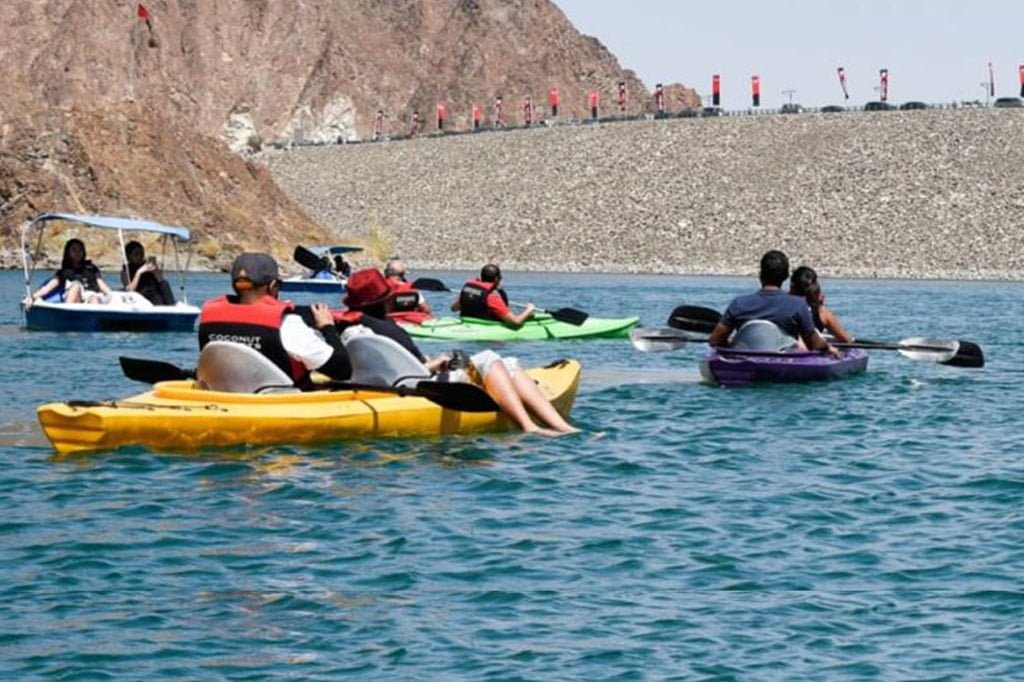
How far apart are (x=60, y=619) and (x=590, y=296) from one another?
4950 cm

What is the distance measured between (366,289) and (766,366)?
21.2 feet

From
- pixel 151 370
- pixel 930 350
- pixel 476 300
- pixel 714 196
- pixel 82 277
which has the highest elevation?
pixel 714 196

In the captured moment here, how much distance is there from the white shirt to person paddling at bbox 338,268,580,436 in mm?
1030

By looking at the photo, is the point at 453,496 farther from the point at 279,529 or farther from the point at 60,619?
the point at 60,619

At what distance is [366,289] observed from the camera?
17.5m

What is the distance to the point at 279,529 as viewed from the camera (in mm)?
13586

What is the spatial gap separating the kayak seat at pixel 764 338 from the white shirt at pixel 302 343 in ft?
23.6

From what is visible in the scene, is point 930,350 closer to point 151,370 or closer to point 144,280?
point 151,370

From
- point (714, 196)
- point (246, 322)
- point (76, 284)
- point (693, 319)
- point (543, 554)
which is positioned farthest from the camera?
point (714, 196)

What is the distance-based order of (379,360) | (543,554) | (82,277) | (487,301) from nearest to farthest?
(543,554) < (379,360) < (487,301) < (82,277)

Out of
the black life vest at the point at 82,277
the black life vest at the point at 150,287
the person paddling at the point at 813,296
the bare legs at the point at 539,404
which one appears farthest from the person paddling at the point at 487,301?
the bare legs at the point at 539,404

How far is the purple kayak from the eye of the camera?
22547 mm

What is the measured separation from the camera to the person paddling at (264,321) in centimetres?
1617

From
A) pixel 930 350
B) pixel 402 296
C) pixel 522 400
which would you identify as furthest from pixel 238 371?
pixel 402 296
